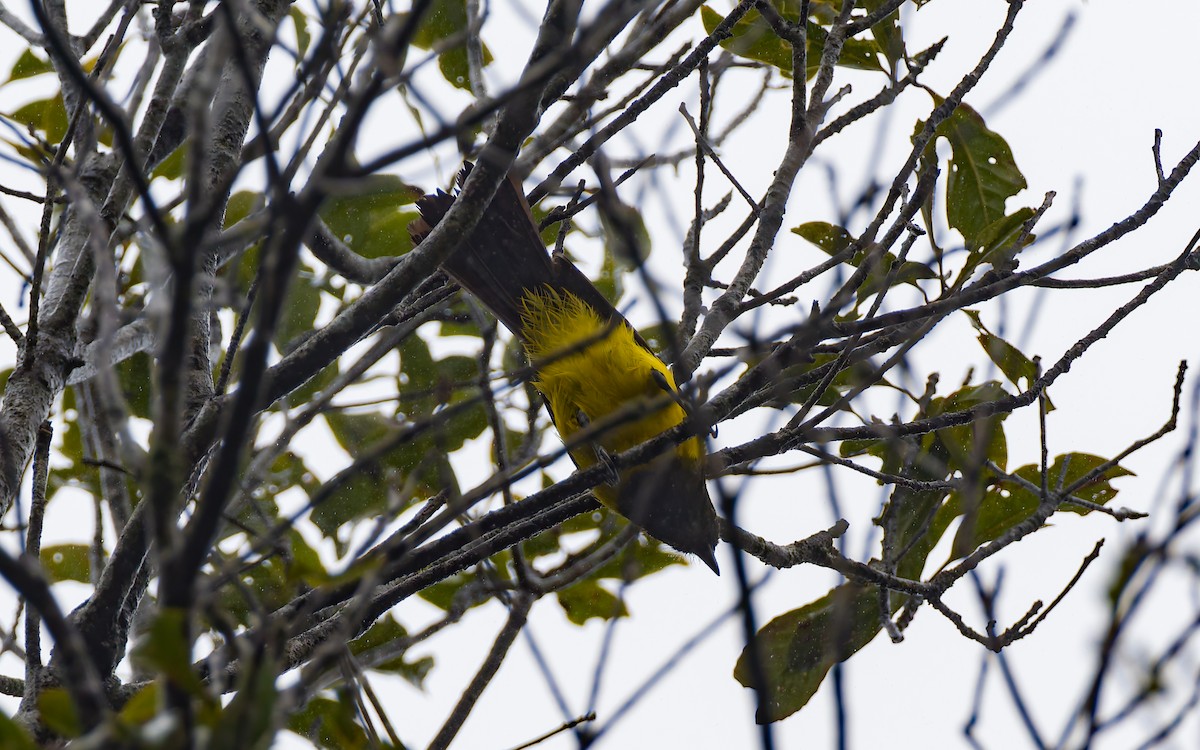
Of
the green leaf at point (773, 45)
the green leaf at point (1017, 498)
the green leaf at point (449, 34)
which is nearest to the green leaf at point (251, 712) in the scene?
the green leaf at point (1017, 498)

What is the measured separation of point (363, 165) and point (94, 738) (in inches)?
23.2

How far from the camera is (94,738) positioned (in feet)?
2.99

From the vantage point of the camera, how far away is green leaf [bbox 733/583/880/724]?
2.76 metres

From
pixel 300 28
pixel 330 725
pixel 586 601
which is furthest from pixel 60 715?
pixel 300 28

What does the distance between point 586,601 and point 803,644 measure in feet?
2.40

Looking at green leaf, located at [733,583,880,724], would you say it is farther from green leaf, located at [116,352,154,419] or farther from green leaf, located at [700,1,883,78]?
green leaf, located at [116,352,154,419]

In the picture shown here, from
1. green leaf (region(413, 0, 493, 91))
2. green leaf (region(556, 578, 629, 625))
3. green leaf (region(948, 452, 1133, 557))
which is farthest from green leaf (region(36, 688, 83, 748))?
green leaf (region(413, 0, 493, 91))

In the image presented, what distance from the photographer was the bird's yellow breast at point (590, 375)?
348cm

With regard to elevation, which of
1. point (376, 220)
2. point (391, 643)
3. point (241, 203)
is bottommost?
point (391, 643)

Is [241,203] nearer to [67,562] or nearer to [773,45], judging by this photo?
[67,562]

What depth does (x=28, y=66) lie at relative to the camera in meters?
3.39

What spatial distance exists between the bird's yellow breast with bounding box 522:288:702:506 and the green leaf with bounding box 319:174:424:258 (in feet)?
1.64

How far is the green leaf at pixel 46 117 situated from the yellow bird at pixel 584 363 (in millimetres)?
1384

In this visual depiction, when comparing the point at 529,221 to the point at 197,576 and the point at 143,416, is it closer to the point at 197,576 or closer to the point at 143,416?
the point at 143,416
